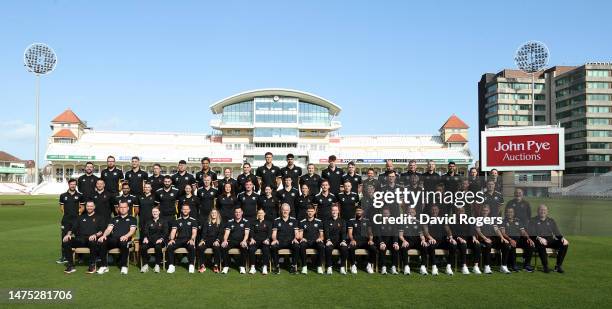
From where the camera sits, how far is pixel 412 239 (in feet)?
30.7

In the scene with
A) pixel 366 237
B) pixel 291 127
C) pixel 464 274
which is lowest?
pixel 464 274

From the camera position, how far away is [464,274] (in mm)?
9047

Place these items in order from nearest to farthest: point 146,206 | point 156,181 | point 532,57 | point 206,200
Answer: point 146,206
point 206,200
point 156,181
point 532,57

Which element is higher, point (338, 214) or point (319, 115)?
point (319, 115)

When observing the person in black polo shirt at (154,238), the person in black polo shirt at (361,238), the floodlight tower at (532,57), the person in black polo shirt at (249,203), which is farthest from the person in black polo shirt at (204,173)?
the floodlight tower at (532,57)

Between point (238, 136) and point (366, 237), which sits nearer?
point (366, 237)

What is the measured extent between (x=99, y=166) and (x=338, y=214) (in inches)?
2775

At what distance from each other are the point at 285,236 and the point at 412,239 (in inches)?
103

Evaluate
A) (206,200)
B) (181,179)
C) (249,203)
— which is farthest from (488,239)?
(181,179)

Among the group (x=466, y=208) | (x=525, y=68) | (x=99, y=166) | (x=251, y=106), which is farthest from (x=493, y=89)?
(x=466, y=208)

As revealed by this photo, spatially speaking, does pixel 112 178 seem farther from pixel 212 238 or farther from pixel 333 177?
pixel 333 177

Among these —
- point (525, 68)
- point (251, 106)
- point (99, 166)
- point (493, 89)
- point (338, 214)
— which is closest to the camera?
point (338, 214)

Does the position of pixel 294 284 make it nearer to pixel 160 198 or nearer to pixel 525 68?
pixel 160 198

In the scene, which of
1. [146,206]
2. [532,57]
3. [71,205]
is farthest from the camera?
[532,57]
